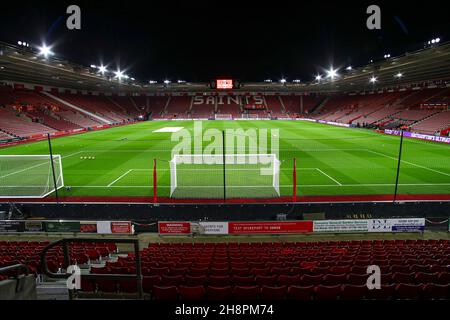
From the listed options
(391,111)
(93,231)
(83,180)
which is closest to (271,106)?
(391,111)

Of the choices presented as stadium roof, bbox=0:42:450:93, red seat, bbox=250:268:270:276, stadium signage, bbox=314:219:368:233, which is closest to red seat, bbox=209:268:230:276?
red seat, bbox=250:268:270:276

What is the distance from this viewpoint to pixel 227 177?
19.8 metres

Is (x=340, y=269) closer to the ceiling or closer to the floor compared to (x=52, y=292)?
closer to the floor

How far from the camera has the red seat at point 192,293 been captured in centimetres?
541

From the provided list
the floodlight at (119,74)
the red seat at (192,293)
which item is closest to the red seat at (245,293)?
the red seat at (192,293)

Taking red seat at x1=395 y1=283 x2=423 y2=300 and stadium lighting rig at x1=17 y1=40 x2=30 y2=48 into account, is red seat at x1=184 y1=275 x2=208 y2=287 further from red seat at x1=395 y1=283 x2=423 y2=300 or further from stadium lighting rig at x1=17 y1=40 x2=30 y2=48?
stadium lighting rig at x1=17 y1=40 x2=30 y2=48

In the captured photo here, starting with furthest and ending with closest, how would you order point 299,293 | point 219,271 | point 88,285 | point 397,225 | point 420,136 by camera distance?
1. point 420,136
2. point 397,225
3. point 219,271
4. point 88,285
5. point 299,293

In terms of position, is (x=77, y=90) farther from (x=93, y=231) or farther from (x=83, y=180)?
(x=93, y=231)

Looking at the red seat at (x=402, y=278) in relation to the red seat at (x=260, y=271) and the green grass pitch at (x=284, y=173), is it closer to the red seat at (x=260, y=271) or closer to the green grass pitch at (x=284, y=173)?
the red seat at (x=260, y=271)

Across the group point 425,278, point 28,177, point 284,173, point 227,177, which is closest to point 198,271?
point 425,278

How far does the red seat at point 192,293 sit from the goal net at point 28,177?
469 inches

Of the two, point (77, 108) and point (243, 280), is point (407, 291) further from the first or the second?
→ point (77, 108)

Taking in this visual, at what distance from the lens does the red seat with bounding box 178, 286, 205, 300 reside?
17.7 feet

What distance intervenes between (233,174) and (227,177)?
827 millimetres
